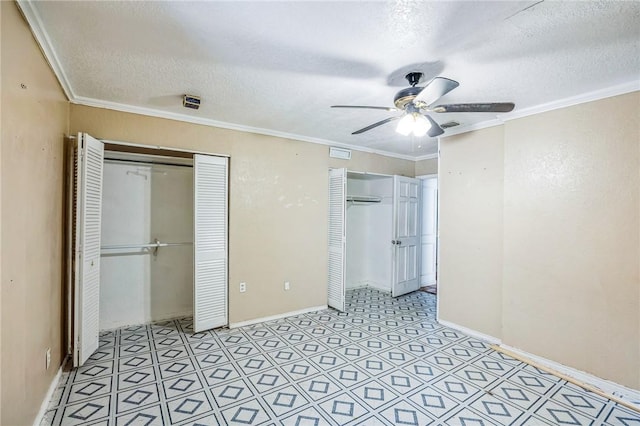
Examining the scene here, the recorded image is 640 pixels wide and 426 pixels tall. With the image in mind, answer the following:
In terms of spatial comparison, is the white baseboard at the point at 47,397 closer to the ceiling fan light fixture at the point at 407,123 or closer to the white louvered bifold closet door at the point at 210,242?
the white louvered bifold closet door at the point at 210,242

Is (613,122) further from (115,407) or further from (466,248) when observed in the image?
(115,407)

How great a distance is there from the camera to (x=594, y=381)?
8.32 feet

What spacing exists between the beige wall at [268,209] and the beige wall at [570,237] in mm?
2125

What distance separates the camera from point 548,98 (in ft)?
8.90

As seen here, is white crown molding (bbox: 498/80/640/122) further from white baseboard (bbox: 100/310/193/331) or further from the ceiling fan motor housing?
white baseboard (bbox: 100/310/193/331)

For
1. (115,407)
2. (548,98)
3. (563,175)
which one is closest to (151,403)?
(115,407)

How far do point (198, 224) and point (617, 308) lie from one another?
4.11 meters

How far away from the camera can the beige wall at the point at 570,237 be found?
243cm

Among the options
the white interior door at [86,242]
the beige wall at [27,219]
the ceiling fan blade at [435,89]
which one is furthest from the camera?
the white interior door at [86,242]

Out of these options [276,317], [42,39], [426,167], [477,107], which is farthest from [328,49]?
[426,167]

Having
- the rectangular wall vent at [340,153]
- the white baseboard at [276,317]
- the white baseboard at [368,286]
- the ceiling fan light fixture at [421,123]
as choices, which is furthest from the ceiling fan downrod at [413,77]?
the white baseboard at [368,286]

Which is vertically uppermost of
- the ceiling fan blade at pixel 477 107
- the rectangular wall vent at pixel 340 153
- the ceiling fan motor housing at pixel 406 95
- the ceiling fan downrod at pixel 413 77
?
the ceiling fan downrod at pixel 413 77

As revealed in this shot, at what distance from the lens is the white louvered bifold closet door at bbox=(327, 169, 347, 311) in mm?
4305

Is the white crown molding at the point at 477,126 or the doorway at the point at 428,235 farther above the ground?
the white crown molding at the point at 477,126
